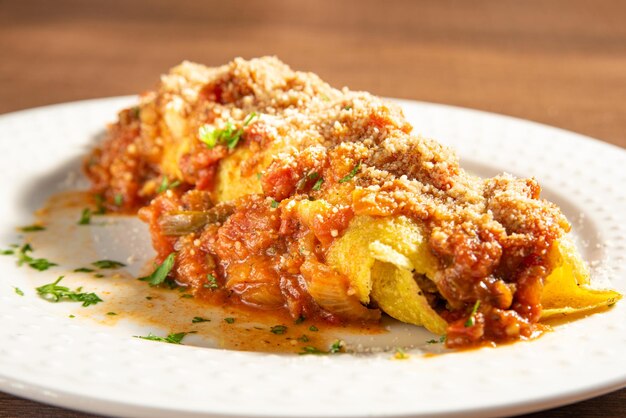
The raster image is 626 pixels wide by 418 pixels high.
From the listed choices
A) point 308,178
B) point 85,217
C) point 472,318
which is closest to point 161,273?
point 308,178

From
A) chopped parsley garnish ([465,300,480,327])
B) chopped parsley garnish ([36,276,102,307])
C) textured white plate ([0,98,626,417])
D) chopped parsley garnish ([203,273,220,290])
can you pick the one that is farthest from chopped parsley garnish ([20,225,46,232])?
chopped parsley garnish ([465,300,480,327])

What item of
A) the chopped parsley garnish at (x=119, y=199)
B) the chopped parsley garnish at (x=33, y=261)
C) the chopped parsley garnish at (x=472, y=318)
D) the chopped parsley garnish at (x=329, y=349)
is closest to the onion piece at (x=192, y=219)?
the chopped parsley garnish at (x=33, y=261)

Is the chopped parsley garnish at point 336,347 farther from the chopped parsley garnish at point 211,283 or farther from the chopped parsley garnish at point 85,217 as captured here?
the chopped parsley garnish at point 85,217

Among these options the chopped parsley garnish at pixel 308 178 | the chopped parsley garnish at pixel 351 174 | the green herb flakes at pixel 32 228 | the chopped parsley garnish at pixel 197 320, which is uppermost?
the chopped parsley garnish at pixel 351 174

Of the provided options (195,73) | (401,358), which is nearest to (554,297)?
(401,358)

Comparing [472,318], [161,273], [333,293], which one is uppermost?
[472,318]

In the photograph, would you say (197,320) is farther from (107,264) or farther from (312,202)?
(107,264)
